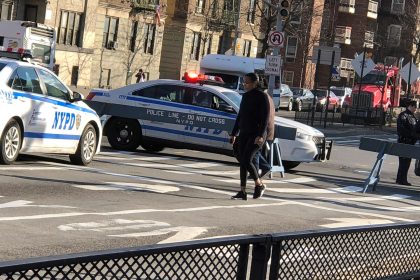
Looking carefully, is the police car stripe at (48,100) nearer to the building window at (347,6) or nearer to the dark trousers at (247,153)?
the dark trousers at (247,153)

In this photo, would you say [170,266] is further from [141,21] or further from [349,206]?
[141,21]

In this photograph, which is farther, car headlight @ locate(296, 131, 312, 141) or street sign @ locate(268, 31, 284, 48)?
street sign @ locate(268, 31, 284, 48)

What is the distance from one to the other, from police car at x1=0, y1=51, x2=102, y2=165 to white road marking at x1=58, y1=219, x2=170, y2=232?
4117 mm

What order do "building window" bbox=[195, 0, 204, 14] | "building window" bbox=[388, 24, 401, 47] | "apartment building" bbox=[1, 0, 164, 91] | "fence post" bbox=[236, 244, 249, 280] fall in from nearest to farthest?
"fence post" bbox=[236, 244, 249, 280] < "apartment building" bbox=[1, 0, 164, 91] < "building window" bbox=[195, 0, 204, 14] < "building window" bbox=[388, 24, 401, 47]

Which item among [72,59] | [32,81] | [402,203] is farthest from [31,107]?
[72,59]

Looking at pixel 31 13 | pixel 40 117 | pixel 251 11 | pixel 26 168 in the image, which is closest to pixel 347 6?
pixel 251 11

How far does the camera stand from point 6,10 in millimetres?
52000

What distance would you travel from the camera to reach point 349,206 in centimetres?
1520

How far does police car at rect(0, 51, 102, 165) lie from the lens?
1438 cm

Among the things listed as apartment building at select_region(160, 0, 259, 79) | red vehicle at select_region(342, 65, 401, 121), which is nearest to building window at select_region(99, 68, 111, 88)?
apartment building at select_region(160, 0, 259, 79)

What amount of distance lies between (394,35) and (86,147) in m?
80.3

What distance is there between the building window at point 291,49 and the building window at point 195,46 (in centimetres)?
1755

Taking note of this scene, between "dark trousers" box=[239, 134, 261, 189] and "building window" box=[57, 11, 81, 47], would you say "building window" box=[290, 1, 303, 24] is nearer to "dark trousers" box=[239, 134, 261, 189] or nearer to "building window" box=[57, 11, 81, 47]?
"building window" box=[57, 11, 81, 47]

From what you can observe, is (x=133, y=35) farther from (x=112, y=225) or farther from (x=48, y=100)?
(x=112, y=225)
